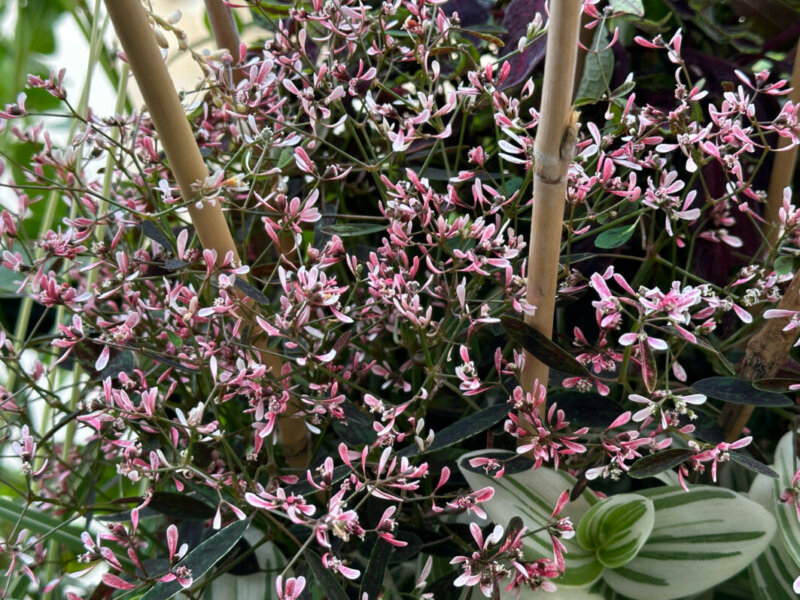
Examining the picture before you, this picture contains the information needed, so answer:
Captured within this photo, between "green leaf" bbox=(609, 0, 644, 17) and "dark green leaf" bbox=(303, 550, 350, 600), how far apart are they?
279 millimetres

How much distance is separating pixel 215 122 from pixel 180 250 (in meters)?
0.14

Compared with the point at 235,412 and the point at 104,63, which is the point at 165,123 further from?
the point at 104,63

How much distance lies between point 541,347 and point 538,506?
0.29ft

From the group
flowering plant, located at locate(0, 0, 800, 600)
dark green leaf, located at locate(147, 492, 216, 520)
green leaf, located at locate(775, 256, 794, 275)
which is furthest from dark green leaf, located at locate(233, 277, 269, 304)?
green leaf, located at locate(775, 256, 794, 275)

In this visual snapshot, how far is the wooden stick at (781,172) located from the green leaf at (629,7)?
9cm

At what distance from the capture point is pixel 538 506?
0.35 meters

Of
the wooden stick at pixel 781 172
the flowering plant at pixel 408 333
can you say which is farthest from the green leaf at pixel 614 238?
the wooden stick at pixel 781 172

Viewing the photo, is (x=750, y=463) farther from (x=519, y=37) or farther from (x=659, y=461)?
(x=519, y=37)

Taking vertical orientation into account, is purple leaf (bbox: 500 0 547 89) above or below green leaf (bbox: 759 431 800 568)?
above

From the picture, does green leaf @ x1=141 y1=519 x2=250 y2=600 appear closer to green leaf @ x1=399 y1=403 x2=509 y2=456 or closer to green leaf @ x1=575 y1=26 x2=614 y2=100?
green leaf @ x1=399 y1=403 x2=509 y2=456

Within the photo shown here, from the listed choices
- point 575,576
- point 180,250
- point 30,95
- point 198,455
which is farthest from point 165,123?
point 30,95

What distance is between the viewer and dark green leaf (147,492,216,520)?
1.13ft

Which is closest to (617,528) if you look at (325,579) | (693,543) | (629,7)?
(693,543)

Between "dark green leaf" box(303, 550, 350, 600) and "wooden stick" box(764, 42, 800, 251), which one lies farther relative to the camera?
"wooden stick" box(764, 42, 800, 251)
